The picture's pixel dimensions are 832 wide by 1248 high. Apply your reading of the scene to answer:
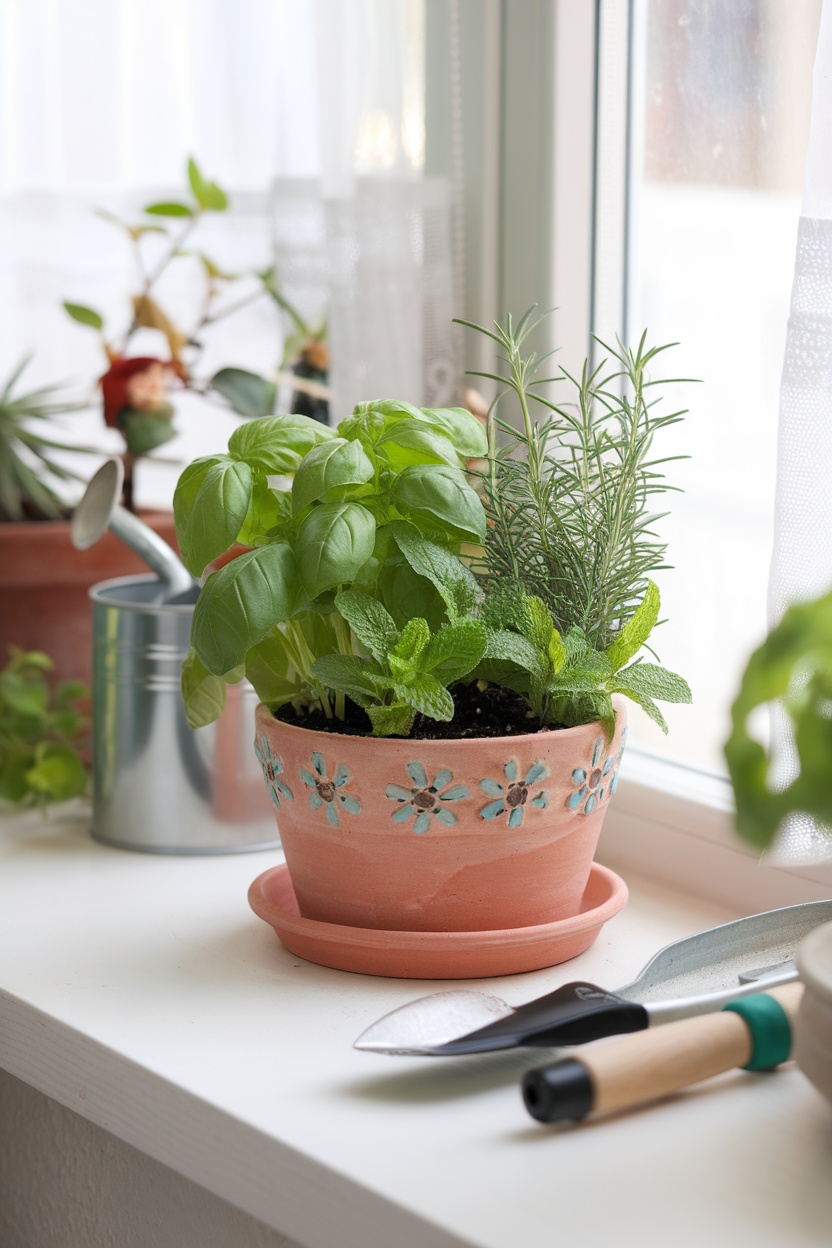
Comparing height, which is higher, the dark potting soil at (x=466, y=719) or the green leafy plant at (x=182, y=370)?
the green leafy plant at (x=182, y=370)

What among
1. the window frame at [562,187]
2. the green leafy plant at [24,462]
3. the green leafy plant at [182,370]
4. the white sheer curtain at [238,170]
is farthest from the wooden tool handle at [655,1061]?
the green leafy plant at [24,462]

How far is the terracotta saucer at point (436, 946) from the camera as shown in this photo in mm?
676

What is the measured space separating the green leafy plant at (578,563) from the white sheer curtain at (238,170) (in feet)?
1.08

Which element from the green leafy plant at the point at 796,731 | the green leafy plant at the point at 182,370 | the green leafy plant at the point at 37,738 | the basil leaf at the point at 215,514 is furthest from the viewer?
the green leafy plant at the point at 182,370

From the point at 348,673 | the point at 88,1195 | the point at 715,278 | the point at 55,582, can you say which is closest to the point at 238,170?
the point at 55,582

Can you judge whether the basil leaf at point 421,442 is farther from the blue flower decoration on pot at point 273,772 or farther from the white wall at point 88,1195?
the white wall at point 88,1195

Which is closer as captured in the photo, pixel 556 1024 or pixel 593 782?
pixel 556 1024

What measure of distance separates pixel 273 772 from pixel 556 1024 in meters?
0.22

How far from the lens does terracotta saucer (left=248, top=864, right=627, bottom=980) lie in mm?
676

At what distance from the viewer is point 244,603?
64 cm

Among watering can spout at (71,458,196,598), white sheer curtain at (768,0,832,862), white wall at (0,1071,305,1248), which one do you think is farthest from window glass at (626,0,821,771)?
white wall at (0,1071,305,1248)

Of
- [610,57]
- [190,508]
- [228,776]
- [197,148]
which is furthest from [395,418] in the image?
[197,148]

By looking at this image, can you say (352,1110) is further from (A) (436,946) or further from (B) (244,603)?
(B) (244,603)

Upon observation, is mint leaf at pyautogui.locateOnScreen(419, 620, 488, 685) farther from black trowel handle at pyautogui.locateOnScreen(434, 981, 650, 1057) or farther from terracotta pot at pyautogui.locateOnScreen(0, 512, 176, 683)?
terracotta pot at pyautogui.locateOnScreen(0, 512, 176, 683)
